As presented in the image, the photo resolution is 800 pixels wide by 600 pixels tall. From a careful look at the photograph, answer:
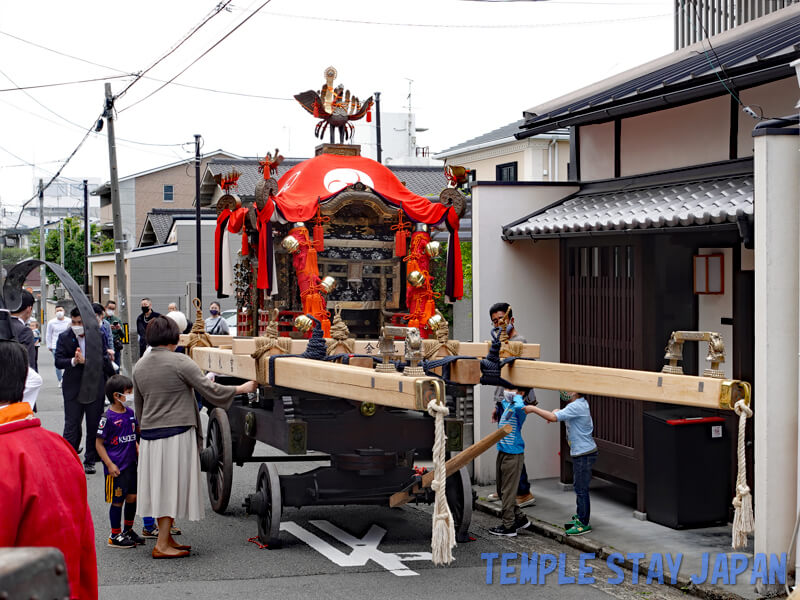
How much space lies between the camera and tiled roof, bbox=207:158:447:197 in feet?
132

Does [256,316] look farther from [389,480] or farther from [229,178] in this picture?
[389,480]

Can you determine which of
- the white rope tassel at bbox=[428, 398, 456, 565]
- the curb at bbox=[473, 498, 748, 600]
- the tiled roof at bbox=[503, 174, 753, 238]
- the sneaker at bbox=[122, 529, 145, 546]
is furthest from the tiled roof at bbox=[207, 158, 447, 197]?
the white rope tassel at bbox=[428, 398, 456, 565]

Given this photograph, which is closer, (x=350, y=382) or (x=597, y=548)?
(x=350, y=382)

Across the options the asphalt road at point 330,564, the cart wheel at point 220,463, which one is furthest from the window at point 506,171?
the asphalt road at point 330,564

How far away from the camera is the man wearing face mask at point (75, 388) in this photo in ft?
38.3

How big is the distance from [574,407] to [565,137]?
66.3 ft

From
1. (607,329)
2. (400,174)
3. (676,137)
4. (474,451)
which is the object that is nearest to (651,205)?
(676,137)

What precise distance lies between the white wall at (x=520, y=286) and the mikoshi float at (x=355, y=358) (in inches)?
20.2

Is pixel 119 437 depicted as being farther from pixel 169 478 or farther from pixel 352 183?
pixel 352 183

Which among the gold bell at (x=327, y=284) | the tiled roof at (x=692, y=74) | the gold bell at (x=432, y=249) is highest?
the tiled roof at (x=692, y=74)

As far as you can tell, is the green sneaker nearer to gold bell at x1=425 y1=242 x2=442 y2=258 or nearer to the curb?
the curb

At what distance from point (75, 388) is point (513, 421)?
19.9 feet

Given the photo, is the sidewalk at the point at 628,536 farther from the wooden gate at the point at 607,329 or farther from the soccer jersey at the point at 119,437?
the soccer jersey at the point at 119,437

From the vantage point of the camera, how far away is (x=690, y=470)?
902cm
